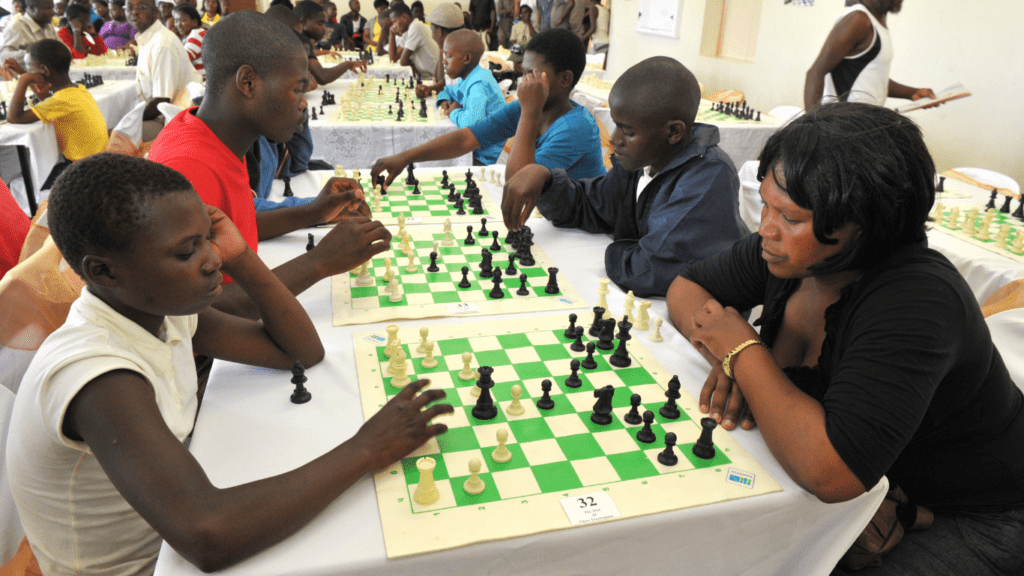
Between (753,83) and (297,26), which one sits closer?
(297,26)

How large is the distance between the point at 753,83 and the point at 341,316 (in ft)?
27.7

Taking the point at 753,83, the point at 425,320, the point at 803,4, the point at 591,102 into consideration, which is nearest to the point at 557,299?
the point at 425,320

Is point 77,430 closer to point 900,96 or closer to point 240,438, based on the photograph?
point 240,438

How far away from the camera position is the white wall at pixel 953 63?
217 inches

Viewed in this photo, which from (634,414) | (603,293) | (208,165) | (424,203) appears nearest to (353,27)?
(424,203)

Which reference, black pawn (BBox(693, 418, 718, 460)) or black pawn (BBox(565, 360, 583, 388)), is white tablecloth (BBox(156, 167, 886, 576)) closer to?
black pawn (BBox(693, 418, 718, 460))

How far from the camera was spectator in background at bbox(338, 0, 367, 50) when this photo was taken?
44.7ft

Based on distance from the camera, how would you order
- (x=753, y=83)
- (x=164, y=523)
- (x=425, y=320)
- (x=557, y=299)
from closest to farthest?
(x=164, y=523)
(x=425, y=320)
(x=557, y=299)
(x=753, y=83)

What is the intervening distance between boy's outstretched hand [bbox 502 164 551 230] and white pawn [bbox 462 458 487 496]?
1582 millimetres

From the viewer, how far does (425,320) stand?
→ 6.54 ft

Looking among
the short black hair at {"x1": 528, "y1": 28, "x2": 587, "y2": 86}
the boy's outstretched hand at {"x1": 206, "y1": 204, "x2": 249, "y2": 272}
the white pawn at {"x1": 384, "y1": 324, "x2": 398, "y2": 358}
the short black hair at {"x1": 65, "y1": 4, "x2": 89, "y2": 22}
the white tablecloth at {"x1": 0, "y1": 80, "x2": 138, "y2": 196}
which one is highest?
the short black hair at {"x1": 65, "y1": 4, "x2": 89, "y2": 22}

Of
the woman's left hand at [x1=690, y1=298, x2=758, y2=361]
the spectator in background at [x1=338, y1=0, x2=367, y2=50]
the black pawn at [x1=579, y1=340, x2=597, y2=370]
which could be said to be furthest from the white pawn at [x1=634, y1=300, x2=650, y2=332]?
the spectator in background at [x1=338, y1=0, x2=367, y2=50]

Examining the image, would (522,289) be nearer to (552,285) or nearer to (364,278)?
(552,285)

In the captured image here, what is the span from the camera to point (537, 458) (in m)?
1.37
